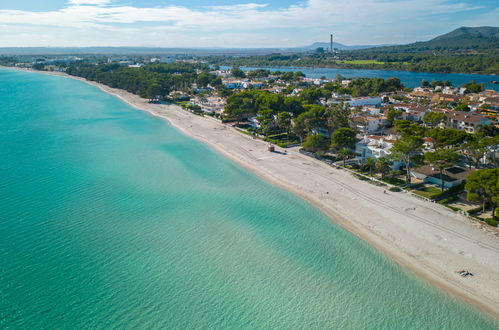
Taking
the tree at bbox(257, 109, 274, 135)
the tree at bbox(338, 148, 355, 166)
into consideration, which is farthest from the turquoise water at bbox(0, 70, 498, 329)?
the tree at bbox(257, 109, 274, 135)

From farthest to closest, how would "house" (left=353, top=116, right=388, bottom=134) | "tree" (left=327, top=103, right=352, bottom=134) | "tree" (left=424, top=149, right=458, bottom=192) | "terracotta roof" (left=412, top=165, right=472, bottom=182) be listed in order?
"house" (left=353, top=116, right=388, bottom=134) < "tree" (left=327, top=103, right=352, bottom=134) < "terracotta roof" (left=412, top=165, right=472, bottom=182) < "tree" (left=424, top=149, right=458, bottom=192)

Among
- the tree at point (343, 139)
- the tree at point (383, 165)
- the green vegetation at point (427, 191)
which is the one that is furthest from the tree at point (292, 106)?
the green vegetation at point (427, 191)

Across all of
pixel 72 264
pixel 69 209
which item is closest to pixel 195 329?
pixel 72 264

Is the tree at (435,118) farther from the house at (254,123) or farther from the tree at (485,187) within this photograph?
the house at (254,123)

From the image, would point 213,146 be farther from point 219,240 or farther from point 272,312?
point 272,312

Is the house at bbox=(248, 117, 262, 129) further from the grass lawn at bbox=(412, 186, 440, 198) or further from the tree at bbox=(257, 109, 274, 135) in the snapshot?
the grass lawn at bbox=(412, 186, 440, 198)

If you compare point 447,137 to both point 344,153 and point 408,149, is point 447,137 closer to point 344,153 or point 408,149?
point 408,149
